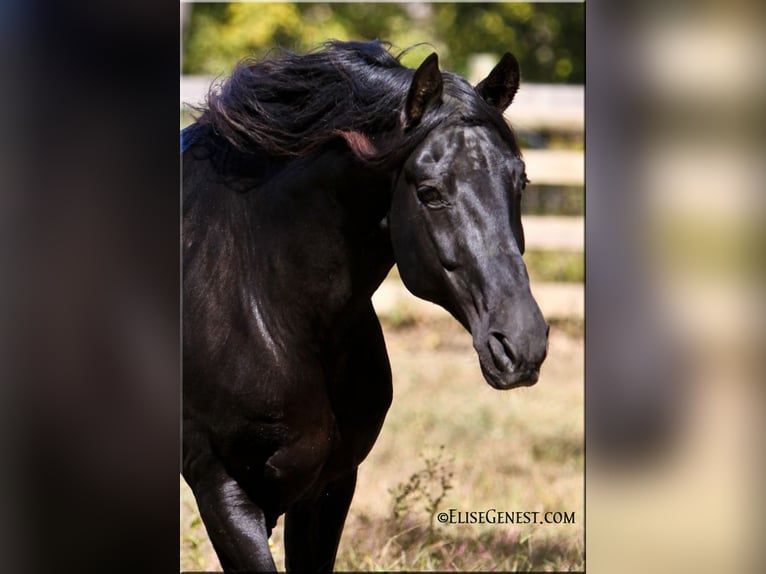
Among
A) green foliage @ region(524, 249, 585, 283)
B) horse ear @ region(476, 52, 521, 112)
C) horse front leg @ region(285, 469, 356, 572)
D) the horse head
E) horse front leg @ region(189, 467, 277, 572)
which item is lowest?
green foliage @ region(524, 249, 585, 283)

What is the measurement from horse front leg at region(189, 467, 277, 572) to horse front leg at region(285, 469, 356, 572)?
38 centimetres

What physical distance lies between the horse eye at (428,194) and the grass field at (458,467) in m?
1.47

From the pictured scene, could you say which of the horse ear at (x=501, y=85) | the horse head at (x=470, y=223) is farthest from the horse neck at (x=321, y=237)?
the horse ear at (x=501, y=85)

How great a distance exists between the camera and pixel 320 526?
128 inches

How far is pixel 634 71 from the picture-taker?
199 centimetres

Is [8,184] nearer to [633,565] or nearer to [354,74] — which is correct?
[354,74]

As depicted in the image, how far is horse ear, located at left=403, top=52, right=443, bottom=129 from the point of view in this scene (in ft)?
8.31

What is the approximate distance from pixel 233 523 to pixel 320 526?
51cm

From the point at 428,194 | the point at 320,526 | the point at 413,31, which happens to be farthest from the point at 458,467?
the point at 413,31

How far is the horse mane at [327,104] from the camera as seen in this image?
8.69 feet

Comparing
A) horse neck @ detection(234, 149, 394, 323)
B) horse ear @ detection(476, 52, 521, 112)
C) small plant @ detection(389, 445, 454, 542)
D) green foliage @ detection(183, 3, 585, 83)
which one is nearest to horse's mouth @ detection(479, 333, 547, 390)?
horse neck @ detection(234, 149, 394, 323)

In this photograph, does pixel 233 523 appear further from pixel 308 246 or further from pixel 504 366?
pixel 504 366

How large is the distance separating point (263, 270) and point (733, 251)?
4.29 feet

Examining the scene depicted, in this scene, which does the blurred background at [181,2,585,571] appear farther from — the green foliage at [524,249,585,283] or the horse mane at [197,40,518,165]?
the horse mane at [197,40,518,165]
